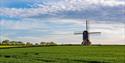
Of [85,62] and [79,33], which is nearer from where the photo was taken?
[85,62]

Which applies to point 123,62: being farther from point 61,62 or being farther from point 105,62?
point 61,62

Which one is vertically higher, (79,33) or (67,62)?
(79,33)

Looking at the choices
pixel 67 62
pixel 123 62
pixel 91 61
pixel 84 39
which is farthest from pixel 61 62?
pixel 84 39

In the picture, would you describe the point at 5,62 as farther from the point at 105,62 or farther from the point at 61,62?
the point at 105,62

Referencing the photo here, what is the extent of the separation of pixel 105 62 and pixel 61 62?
13.4ft

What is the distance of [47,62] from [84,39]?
73.7m

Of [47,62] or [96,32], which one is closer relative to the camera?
[47,62]

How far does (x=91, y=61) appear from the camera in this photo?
120 ft

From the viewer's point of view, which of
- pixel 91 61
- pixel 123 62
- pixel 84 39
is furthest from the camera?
pixel 84 39

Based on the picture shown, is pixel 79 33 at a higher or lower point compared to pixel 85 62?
higher

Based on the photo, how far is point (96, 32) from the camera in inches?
4464

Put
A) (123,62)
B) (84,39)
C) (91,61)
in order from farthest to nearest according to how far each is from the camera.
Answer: (84,39)
(91,61)
(123,62)

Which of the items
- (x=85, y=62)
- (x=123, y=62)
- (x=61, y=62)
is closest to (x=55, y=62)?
(x=61, y=62)

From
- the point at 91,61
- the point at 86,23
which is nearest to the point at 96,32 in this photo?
the point at 86,23
